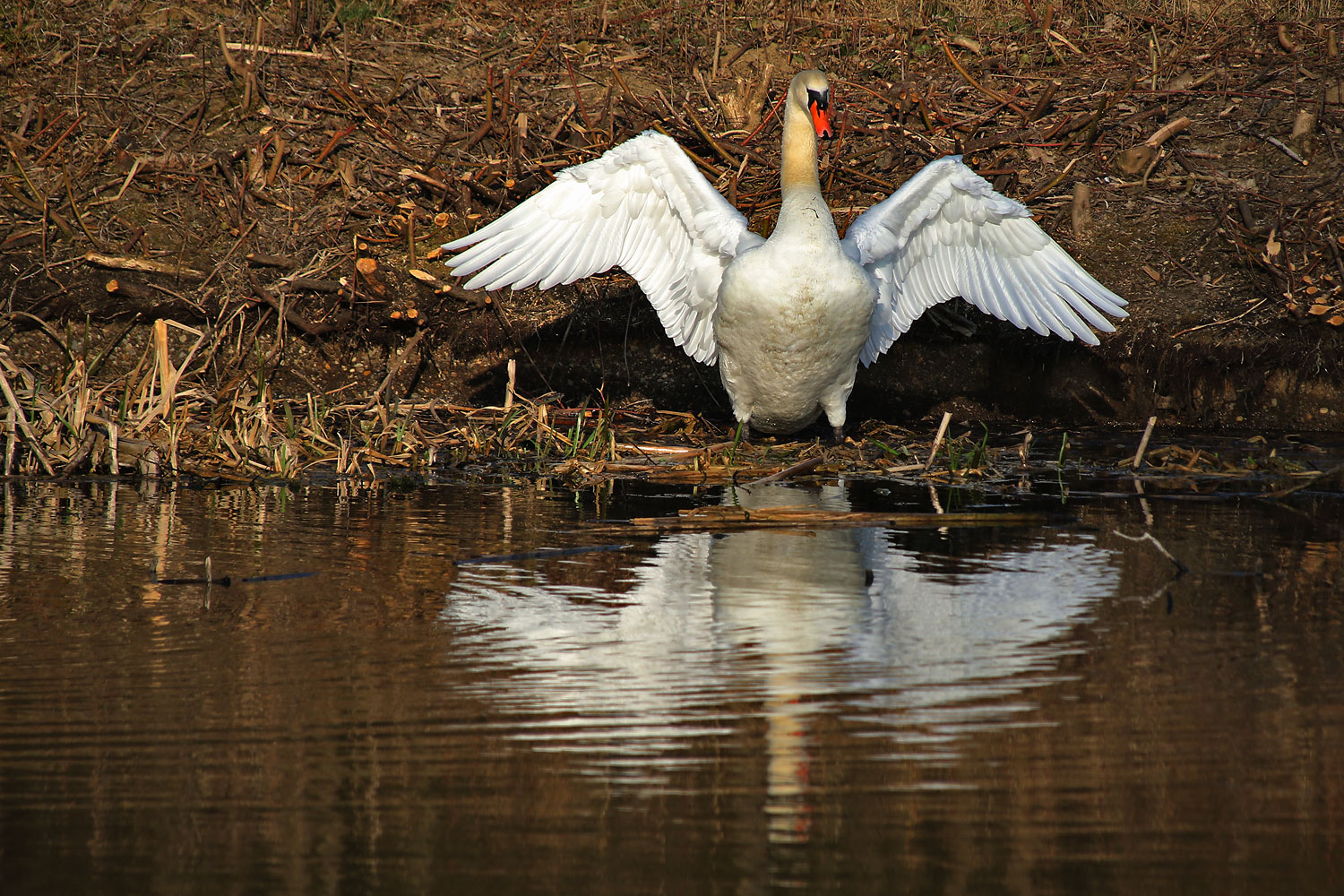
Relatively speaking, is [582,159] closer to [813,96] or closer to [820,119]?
[813,96]

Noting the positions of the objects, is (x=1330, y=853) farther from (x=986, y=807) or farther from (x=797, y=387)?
(x=797, y=387)

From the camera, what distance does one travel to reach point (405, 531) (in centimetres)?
535

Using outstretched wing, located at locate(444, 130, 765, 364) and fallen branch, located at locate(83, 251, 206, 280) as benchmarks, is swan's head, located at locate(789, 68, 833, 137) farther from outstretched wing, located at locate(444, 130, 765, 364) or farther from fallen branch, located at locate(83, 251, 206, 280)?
fallen branch, located at locate(83, 251, 206, 280)

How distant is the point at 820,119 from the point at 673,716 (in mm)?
4878

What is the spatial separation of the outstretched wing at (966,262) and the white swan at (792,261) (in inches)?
0.4

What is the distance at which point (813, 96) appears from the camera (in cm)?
725

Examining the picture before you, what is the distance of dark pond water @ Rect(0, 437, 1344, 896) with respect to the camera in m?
2.34

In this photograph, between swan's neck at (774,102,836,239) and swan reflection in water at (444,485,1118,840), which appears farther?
swan's neck at (774,102,836,239)

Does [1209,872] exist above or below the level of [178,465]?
below

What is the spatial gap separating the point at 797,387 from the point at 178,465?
336 cm

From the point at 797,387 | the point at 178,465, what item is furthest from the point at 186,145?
the point at 797,387

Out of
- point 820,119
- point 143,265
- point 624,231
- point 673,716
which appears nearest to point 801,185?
point 820,119

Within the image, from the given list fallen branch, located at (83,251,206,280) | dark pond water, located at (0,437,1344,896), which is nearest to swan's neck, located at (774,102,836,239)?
dark pond water, located at (0,437,1344,896)

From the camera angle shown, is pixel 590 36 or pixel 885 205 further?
pixel 590 36
